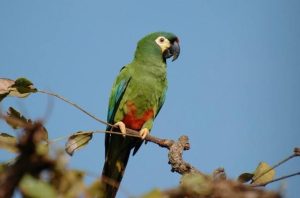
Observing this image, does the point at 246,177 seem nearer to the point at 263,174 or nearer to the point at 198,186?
the point at 263,174

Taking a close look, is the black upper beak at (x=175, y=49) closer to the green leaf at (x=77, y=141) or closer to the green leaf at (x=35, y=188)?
the green leaf at (x=77, y=141)

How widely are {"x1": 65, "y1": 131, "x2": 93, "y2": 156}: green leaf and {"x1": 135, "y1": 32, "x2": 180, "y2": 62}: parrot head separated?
255 centimetres

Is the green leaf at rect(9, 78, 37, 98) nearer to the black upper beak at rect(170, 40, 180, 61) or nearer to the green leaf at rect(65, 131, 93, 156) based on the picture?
the green leaf at rect(65, 131, 93, 156)

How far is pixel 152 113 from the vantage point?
5168 mm

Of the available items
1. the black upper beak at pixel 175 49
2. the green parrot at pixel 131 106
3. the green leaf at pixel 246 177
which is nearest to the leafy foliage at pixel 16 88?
the green leaf at pixel 246 177

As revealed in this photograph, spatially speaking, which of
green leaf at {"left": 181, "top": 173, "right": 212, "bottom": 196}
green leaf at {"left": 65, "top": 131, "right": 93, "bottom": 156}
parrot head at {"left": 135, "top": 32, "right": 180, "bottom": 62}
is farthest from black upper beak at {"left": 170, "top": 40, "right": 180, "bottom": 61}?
green leaf at {"left": 181, "top": 173, "right": 212, "bottom": 196}

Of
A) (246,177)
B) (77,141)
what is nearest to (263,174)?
(246,177)

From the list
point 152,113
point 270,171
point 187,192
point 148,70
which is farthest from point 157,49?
point 187,192

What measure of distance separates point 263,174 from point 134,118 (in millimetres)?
2467

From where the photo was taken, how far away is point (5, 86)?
9.73ft

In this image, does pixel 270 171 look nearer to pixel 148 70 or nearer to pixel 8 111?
pixel 8 111

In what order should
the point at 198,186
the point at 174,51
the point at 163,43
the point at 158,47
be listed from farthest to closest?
1. the point at 174,51
2. the point at 163,43
3. the point at 158,47
4. the point at 198,186

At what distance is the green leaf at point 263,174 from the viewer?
2809 millimetres

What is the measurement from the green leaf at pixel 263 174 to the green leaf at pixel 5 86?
5.57ft
